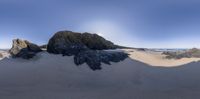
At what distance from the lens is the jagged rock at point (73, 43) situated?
21.2m

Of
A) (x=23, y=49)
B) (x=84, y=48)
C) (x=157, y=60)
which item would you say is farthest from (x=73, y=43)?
(x=157, y=60)

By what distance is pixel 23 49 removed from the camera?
21922 mm

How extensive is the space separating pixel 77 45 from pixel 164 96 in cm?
932

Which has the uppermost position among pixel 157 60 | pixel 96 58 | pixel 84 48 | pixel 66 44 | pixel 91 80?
pixel 66 44

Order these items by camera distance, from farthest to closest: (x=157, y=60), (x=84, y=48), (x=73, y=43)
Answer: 1. (x=73, y=43)
2. (x=157, y=60)
3. (x=84, y=48)

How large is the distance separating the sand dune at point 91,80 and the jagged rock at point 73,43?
0.72 meters

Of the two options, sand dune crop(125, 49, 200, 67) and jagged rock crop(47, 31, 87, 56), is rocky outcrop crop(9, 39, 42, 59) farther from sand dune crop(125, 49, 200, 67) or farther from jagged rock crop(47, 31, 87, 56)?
sand dune crop(125, 49, 200, 67)

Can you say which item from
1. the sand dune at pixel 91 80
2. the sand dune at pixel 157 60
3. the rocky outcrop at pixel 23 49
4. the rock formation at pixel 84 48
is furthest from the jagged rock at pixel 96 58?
the rocky outcrop at pixel 23 49

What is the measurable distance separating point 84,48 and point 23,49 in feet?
13.8

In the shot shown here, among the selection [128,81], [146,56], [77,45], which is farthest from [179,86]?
[77,45]

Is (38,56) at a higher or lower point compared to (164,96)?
higher

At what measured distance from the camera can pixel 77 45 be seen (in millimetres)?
21516

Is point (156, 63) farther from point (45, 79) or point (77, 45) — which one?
point (45, 79)

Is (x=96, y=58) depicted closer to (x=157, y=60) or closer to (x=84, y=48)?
(x=84, y=48)
